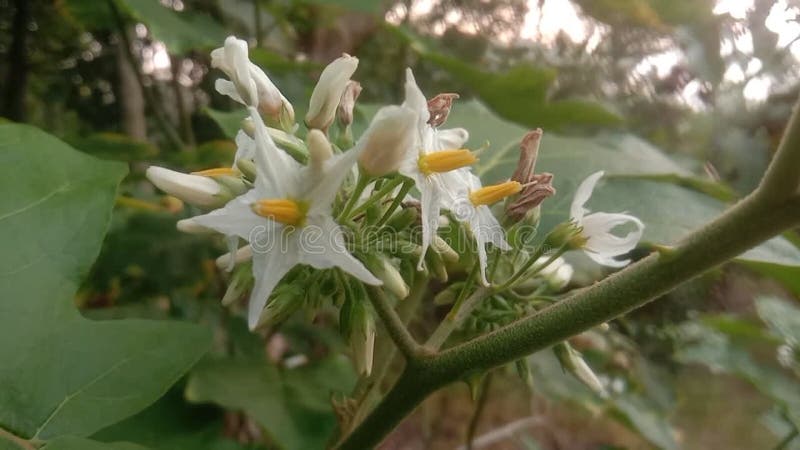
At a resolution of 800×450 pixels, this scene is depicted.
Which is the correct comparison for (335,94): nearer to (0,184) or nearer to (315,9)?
(0,184)

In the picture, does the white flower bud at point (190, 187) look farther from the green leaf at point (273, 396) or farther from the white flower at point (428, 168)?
the green leaf at point (273, 396)

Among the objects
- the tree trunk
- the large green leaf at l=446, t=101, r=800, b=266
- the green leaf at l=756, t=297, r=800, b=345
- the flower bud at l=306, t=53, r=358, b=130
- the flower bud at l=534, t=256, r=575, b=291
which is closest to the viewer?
the flower bud at l=306, t=53, r=358, b=130

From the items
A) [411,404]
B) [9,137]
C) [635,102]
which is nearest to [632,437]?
[635,102]

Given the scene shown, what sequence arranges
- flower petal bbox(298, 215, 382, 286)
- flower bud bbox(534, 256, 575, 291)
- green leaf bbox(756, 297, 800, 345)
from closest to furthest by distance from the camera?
flower petal bbox(298, 215, 382, 286), flower bud bbox(534, 256, 575, 291), green leaf bbox(756, 297, 800, 345)

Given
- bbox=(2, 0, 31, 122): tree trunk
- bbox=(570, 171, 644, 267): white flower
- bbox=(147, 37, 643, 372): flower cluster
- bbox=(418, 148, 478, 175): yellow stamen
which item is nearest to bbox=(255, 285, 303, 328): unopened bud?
bbox=(147, 37, 643, 372): flower cluster

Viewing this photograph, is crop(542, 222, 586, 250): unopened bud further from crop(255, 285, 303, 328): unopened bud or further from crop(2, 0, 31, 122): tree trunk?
crop(2, 0, 31, 122): tree trunk

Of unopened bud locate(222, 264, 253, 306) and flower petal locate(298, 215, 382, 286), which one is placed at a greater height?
flower petal locate(298, 215, 382, 286)


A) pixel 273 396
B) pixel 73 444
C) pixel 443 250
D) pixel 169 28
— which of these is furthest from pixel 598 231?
pixel 169 28

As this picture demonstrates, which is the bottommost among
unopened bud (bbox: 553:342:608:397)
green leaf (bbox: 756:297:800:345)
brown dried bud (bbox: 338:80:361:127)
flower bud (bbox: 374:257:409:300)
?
green leaf (bbox: 756:297:800:345)
